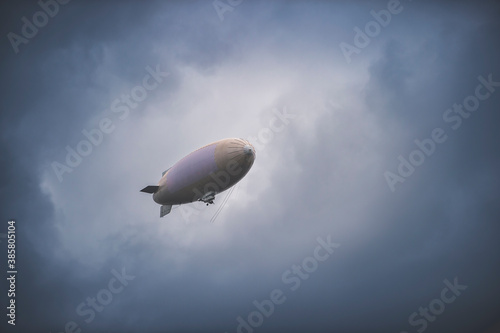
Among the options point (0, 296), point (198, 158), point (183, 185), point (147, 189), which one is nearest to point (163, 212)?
point (147, 189)

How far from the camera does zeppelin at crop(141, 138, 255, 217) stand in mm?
53531

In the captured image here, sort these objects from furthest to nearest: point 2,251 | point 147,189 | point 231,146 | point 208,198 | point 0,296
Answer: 1. point 0,296
2. point 2,251
3. point 147,189
4. point 208,198
5. point 231,146

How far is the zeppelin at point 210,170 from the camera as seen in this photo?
2108 inches

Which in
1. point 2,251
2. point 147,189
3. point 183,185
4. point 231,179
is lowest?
point 231,179

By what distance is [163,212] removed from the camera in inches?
2630

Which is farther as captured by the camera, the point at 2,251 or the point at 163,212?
the point at 2,251

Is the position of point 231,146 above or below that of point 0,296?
below

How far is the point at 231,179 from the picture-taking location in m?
55.2

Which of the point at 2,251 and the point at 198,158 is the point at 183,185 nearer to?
the point at 198,158

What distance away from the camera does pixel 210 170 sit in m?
54.5

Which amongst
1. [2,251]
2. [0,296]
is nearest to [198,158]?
[2,251]

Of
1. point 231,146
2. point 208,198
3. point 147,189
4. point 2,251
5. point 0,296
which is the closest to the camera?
point 231,146

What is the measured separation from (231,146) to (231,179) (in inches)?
198

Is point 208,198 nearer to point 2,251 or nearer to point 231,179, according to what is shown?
point 231,179
